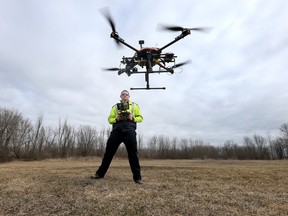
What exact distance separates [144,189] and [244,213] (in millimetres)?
1876

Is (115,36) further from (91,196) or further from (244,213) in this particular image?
(244,213)

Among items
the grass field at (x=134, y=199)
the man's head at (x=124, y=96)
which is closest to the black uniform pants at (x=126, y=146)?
the grass field at (x=134, y=199)

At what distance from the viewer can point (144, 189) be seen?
4.46 metres

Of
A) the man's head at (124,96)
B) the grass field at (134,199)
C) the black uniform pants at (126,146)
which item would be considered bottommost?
the grass field at (134,199)

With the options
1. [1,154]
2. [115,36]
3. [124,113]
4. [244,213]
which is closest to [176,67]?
[115,36]

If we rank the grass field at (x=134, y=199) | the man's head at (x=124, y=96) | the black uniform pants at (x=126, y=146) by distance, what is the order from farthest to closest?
the man's head at (x=124, y=96) < the black uniform pants at (x=126, y=146) < the grass field at (x=134, y=199)

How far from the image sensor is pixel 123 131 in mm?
5609

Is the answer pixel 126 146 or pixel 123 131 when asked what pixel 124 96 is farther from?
pixel 126 146

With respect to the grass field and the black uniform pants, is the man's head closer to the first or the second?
the black uniform pants

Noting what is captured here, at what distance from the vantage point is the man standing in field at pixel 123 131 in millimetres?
5547

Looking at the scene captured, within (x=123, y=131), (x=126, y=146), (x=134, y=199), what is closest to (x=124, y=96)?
(x=123, y=131)

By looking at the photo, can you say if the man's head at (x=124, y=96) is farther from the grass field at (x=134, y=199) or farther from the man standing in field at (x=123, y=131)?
the grass field at (x=134, y=199)

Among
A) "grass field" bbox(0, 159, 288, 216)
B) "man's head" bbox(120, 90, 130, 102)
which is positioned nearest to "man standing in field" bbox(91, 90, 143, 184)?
"man's head" bbox(120, 90, 130, 102)

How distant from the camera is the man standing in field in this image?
555 cm
